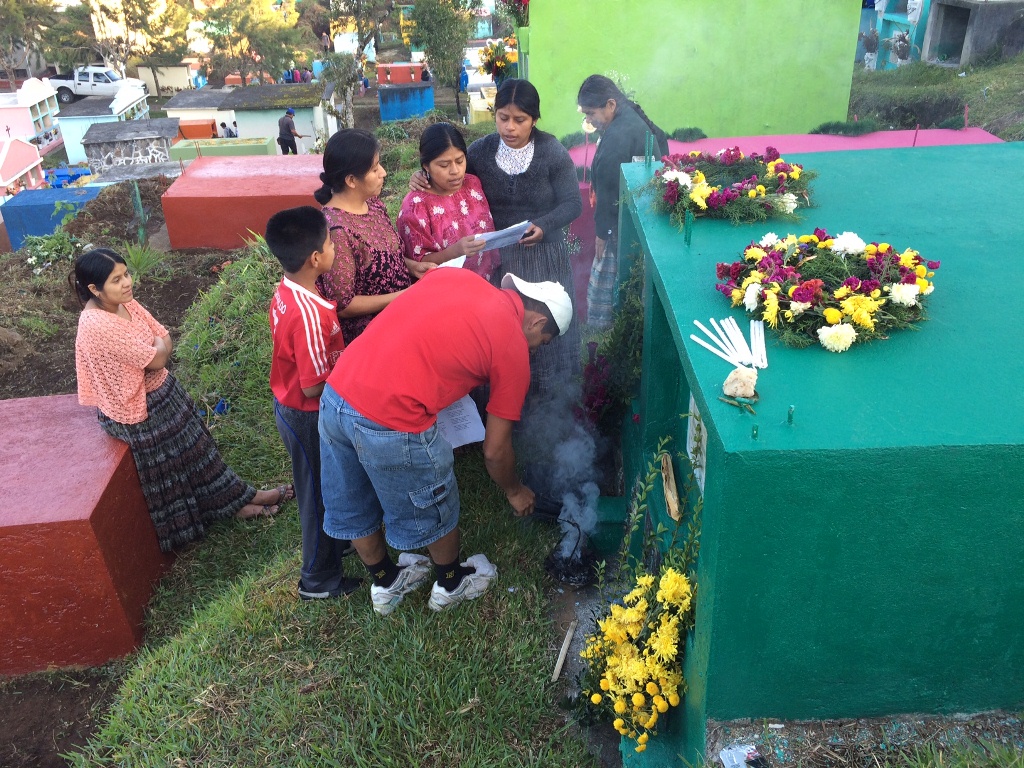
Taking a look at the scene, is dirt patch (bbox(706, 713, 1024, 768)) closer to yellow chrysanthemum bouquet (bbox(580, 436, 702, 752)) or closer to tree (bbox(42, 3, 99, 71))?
yellow chrysanthemum bouquet (bbox(580, 436, 702, 752))

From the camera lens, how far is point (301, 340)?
326cm

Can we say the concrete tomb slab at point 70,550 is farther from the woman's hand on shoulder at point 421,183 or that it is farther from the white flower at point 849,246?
the white flower at point 849,246

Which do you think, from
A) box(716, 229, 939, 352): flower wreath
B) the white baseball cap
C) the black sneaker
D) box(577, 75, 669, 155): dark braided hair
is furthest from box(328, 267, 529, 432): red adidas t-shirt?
box(577, 75, 669, 155): dark braided hair

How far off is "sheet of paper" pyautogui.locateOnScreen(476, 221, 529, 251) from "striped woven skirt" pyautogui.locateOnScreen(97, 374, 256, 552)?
191 cm

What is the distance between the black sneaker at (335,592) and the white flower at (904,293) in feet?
8.51

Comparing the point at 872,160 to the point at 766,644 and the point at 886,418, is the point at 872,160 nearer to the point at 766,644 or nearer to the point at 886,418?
the point at 886,418

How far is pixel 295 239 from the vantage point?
3137 mm

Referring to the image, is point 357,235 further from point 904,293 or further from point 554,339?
point 904,293

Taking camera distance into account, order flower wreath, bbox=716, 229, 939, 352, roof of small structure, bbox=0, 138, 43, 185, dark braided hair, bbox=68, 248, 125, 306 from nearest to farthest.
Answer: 1. flower wreath, bbox=716, 229, 939, 352
2. dark braided hair, bbox=68, 248, 125, 306
3. roof of small structure, bbox=0, 138, 43, 185

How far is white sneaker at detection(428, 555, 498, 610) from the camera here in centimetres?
349

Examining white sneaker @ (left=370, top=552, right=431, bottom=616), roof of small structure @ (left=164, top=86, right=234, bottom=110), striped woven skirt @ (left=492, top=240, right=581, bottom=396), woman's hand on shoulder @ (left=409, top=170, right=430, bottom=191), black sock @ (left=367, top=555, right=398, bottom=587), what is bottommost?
roof of small structure @ (left=164, top=86, right=234, bottom=110)

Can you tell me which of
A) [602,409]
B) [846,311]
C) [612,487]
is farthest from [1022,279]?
[612,487]

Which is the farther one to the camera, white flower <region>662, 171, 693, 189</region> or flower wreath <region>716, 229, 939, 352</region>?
white flower <region>662, 171, 693, 189</region>

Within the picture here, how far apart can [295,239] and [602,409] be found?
1769 millimetres
